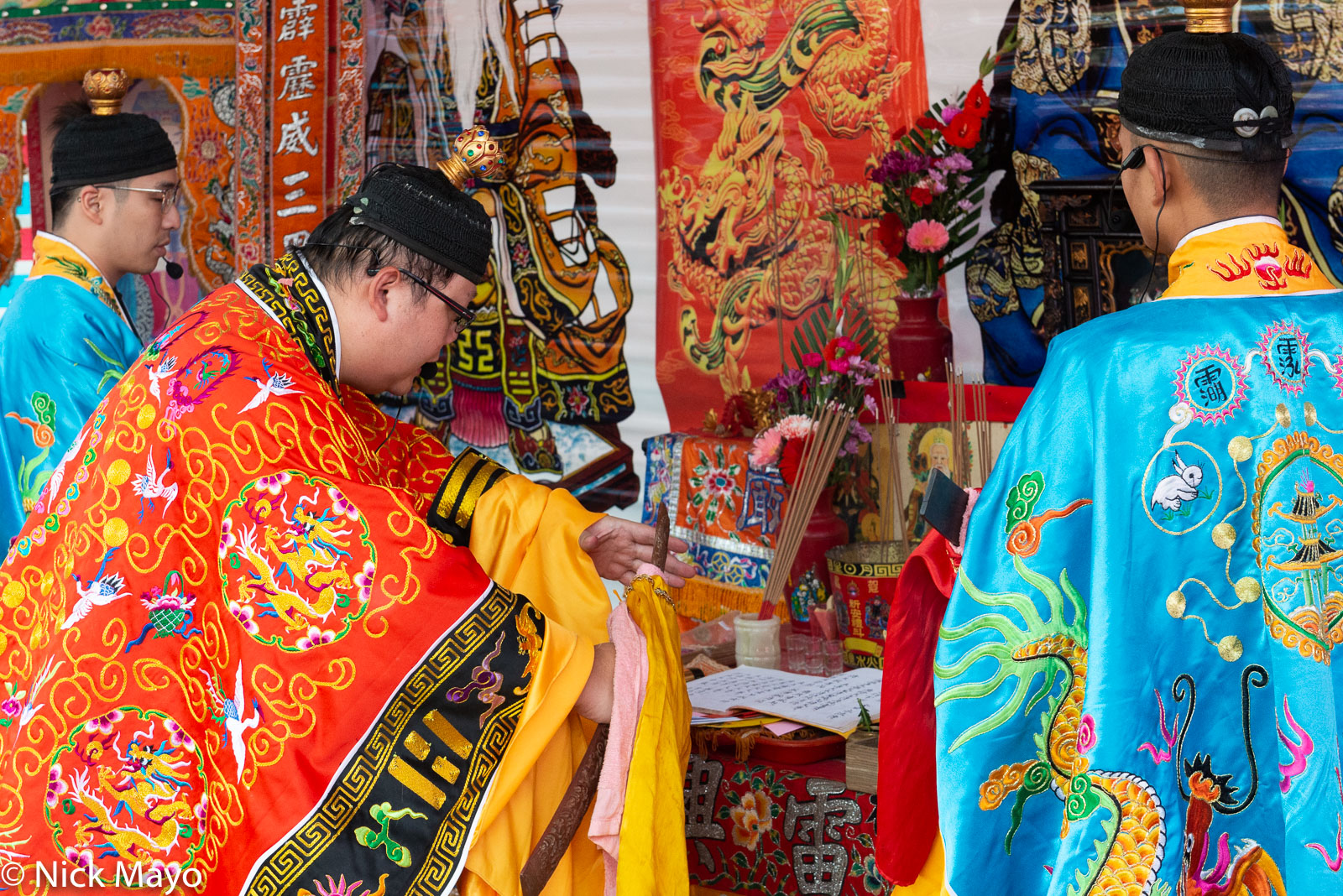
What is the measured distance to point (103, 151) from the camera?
2809 millimetres

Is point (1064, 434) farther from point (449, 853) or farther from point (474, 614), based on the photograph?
point (449, 853)

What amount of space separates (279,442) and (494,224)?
2.96 metres

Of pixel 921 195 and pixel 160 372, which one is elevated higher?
pixel 921 195

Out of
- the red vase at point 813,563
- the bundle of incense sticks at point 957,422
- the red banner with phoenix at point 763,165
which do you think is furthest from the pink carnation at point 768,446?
the red banner with phoenix at point 763,165

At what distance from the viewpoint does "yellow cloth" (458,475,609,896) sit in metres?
1.59

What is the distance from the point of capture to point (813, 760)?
6.47ft

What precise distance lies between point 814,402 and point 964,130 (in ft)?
2.79

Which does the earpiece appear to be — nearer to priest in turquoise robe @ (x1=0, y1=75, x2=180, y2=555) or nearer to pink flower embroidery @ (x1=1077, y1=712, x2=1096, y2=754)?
pink flower embroidery @ (x1=1077, y1=712, x2=1096, y2=754)

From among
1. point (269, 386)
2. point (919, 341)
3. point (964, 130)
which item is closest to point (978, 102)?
point (964, 130)

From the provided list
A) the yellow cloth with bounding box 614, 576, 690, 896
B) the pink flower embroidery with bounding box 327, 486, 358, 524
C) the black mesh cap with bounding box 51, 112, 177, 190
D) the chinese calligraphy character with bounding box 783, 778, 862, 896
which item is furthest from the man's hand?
the black mesh cap with bounding box 51, 112, 177, 190

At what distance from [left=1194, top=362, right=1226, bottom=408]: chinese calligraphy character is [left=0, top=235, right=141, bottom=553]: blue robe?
2.22m

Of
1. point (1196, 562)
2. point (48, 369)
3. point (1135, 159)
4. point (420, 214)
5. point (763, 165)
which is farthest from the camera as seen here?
point (763, 165)

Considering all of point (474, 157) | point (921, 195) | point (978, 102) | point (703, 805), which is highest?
point (978, 102)

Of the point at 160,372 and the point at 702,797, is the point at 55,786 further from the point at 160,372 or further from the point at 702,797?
the point at 702,797
